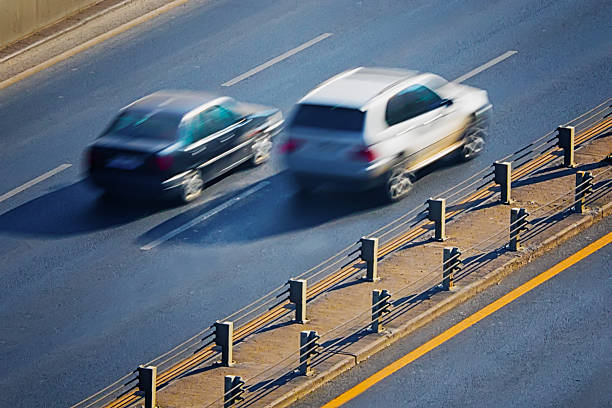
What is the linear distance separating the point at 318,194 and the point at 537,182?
334 centimetres

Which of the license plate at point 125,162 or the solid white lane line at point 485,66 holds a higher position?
the license plate at point 125,162

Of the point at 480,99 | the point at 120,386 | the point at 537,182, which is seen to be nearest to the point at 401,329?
the point at 120,386

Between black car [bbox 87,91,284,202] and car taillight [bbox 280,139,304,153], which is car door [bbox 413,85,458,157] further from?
black car [bbox 87,91,284,202]

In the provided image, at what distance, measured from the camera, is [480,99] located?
23.0m

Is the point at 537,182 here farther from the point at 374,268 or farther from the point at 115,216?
the point at 115,216

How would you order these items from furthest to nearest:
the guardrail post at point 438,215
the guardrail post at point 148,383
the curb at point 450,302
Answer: the guardrail post at point 438,215 → the curb at point 450,302 → the guardrail post at point 148,383

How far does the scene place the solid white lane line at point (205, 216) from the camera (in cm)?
2073

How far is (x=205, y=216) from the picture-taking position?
21.6 m

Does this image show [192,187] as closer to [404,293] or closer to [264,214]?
[264,214]

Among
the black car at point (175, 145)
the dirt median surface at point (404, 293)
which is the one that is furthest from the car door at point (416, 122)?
the black car at point (175, 145)

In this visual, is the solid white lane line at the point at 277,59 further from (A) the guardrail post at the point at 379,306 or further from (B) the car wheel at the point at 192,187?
(A) the guardrail post at the point at 379,306

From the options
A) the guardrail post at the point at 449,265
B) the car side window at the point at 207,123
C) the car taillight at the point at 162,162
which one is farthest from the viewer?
the car side window at the point at 207,123

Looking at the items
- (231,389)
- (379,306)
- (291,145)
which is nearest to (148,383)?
(231,389)

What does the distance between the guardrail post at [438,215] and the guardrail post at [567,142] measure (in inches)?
112
